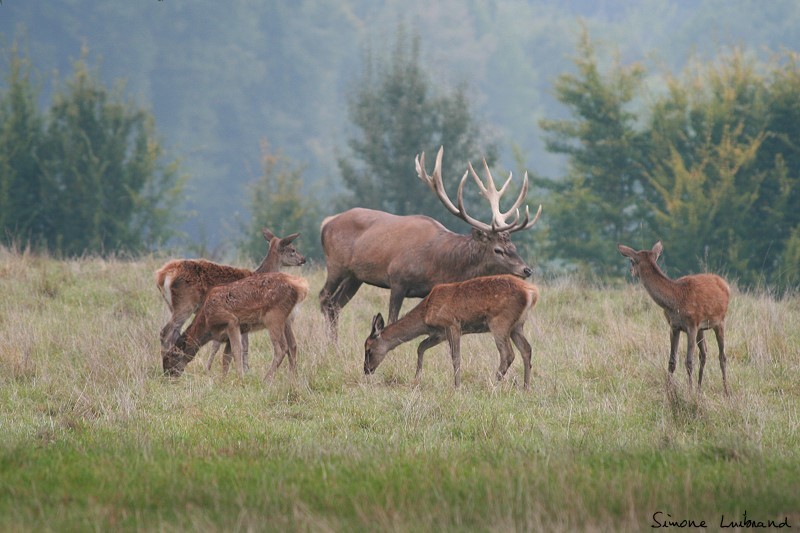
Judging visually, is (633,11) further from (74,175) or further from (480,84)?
(74,175)

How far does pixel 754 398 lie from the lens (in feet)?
25.7

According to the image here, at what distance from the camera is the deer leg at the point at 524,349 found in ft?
29.0

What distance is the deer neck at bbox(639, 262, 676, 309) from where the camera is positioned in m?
8.55

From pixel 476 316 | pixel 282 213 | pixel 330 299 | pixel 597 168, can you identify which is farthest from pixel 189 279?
pixel 282 213

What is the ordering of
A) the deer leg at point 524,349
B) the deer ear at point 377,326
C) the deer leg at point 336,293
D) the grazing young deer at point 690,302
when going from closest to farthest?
the grazing young deer at point 690,302, the deer leg at point 524,349, the deer ear at point 377,326, the deer leg at point 336,293

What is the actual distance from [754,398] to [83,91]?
29.4 m

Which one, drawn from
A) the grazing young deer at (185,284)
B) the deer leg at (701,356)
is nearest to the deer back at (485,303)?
the deer leg at (701,356)

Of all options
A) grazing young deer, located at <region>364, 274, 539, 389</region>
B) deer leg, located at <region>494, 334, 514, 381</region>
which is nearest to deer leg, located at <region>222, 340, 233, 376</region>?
grazing young deer, located at <region>364, 274, 539, 389</region>

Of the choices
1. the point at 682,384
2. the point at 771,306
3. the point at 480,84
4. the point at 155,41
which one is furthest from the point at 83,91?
the point at 480,84

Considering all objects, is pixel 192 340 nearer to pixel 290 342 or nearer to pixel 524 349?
pixel 290 342

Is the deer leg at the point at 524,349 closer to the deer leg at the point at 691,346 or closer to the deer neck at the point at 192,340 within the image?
the deer leg at the point at 691,346

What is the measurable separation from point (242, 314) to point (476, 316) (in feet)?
6.17

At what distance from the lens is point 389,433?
6.95 meters

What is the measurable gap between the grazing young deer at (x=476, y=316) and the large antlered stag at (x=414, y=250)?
4.59 feet
